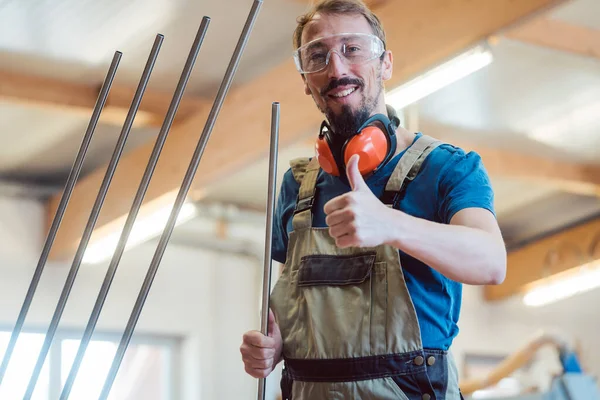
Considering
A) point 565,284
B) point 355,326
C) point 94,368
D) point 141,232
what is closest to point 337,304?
point 355,326

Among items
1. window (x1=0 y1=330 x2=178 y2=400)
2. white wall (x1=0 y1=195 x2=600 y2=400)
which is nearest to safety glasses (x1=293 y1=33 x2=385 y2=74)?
window (x1=0 y1=330 x2=178 y2=400)

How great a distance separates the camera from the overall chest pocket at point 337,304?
1.67 m

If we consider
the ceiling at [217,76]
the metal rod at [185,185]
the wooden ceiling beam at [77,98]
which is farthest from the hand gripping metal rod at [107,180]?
the wooden ceiling beam at [77,98]

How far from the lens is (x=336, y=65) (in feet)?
5.92

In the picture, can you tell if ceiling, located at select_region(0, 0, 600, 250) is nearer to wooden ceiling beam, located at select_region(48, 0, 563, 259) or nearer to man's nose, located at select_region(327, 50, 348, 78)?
wooden ceiling beam, located at select_region(48, 0, 563, 259)

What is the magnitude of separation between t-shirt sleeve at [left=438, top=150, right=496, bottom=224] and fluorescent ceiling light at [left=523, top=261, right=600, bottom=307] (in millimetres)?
8134

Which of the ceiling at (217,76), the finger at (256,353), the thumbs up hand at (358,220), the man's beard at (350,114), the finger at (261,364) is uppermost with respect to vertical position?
the ceiling at (217,76)

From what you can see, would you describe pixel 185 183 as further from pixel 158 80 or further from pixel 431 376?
pixel 158 80

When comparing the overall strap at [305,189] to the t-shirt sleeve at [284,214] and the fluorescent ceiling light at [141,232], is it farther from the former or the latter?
the fluorescent ceiling light at [141,232]

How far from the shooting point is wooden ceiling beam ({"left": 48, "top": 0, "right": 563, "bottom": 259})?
4688 millimetres

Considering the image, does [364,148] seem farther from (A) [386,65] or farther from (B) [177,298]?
(B) [177,298]

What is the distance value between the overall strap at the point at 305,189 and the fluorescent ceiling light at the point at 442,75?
283 centimetres

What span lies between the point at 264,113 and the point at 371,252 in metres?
4.46

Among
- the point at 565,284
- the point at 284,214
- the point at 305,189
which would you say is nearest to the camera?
the point at 305,189
